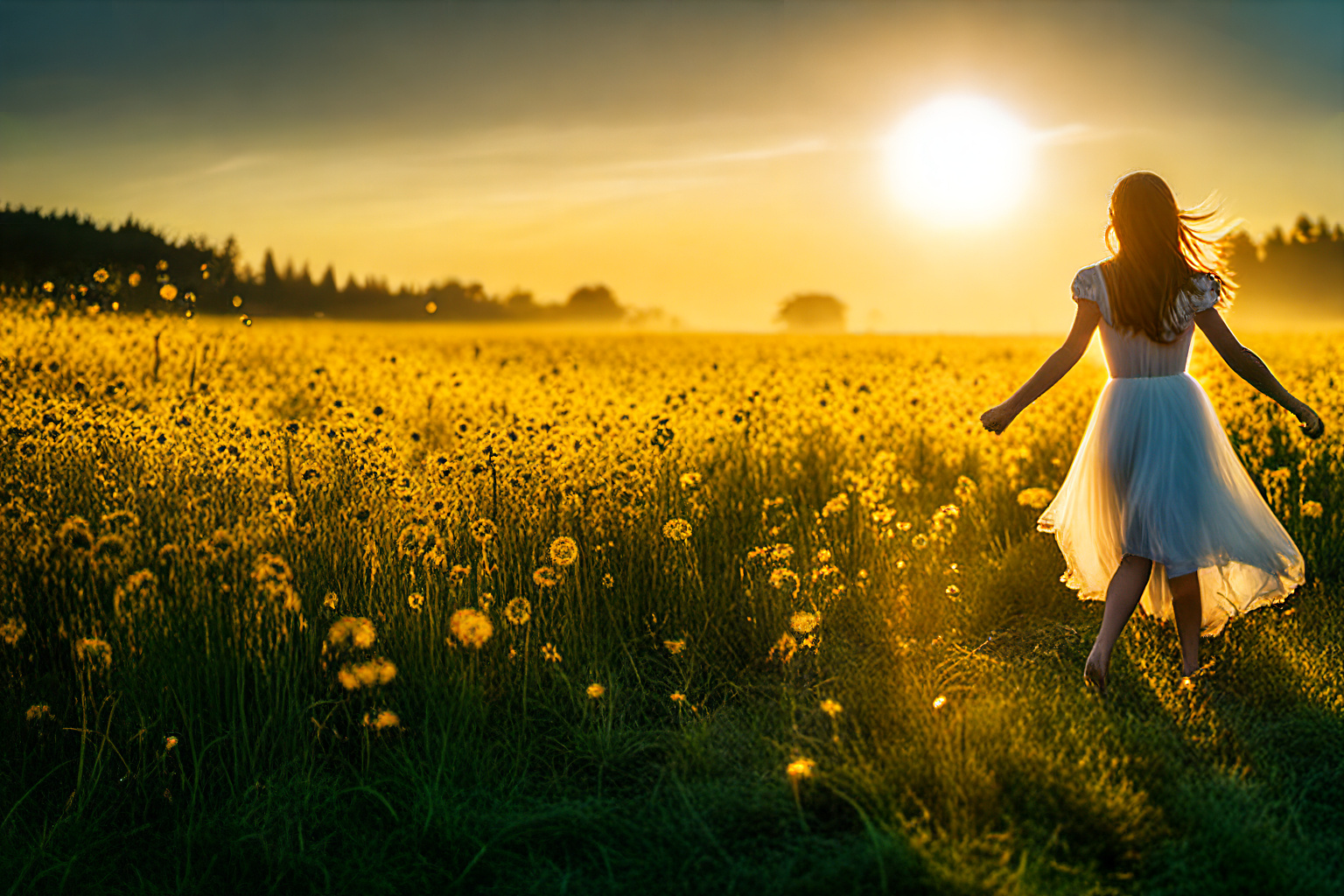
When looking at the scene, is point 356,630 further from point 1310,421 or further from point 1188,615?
point 1310,421

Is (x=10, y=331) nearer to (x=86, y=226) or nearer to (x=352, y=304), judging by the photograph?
(x=86, y=226)

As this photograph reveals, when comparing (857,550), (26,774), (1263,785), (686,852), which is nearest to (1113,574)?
(1263,785)

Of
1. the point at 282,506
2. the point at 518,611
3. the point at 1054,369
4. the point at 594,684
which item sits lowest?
the point at 594,684

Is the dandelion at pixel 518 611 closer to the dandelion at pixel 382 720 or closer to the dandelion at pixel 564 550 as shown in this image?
the dandelion at pixel 564 550

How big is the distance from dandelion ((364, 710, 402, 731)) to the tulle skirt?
9.87 feet

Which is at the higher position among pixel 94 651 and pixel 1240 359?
pixel 1240 359

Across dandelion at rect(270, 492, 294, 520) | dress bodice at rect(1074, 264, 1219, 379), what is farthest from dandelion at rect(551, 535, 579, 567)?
dress bodice at rect(1074, 264, 1219, 379)

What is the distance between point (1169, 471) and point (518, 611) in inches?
108

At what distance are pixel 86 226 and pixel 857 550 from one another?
3206 centimetres

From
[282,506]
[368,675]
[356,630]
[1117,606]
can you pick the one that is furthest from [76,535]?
[1117,606]

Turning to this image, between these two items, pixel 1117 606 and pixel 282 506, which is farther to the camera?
pixel 282 506

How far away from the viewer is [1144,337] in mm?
4156

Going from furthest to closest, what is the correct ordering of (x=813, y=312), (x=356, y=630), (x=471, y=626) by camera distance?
(x=813, y=312), (x=471, y=626), (x=356, y=630)

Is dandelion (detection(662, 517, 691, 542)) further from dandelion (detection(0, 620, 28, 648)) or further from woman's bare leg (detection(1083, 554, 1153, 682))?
dandelion (detection(0, 620, 28, 648))
